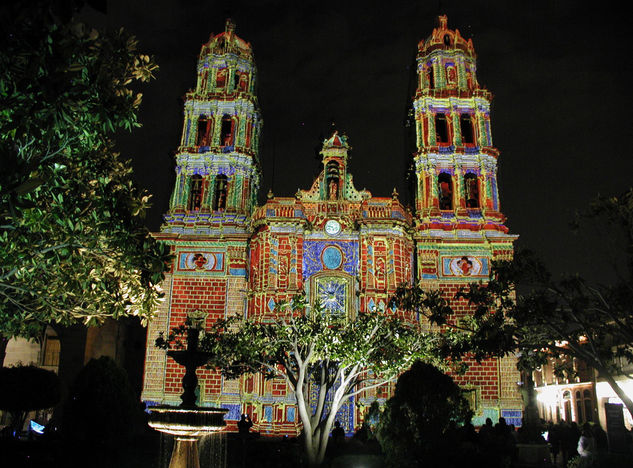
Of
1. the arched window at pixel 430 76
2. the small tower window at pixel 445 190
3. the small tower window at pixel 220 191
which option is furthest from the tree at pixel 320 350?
the arched window at pixel 430 76

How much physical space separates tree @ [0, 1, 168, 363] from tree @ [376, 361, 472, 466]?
22.4ft

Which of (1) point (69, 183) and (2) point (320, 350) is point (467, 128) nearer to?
(2) point (320, 350)

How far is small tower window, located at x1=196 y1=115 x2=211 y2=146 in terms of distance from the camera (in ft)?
104

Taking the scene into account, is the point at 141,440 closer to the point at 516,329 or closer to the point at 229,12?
the point at 516,329

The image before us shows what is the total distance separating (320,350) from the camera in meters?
17.8

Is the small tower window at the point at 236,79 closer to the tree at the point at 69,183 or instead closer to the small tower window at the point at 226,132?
the small tower window at the point at 226,132

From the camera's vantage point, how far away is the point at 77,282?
9531 millimetres

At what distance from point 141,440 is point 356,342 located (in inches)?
360

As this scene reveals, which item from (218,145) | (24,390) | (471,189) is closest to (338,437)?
(24,390)

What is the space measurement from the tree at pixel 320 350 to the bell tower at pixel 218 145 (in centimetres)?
1152

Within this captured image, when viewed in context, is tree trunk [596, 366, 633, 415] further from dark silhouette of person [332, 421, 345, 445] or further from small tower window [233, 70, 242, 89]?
small tower window [233, 70, 242, 89]

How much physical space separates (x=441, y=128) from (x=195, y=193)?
14361 millimetres

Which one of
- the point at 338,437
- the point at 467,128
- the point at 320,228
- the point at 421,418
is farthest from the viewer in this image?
the point at 467,128

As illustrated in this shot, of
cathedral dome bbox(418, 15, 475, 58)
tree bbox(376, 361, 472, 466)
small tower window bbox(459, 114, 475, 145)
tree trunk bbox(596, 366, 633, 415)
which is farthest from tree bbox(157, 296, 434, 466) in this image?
cathedral dome bbox(418, 15, 475, 58)
